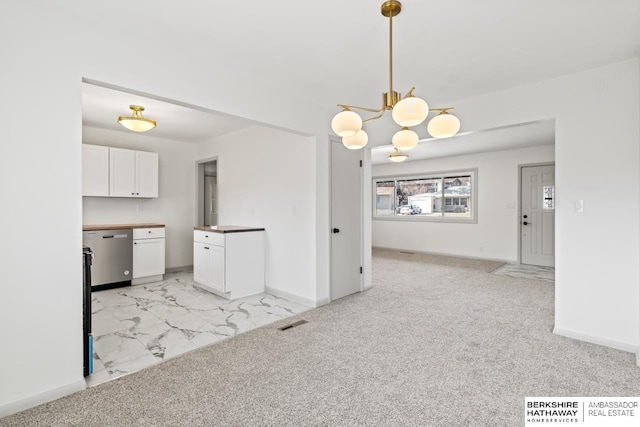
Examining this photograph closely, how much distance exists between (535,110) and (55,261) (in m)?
4.16

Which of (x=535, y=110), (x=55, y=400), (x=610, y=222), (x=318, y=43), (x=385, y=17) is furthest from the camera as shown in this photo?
(x=535, y=110)

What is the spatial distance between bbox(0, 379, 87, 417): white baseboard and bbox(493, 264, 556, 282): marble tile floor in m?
6.00

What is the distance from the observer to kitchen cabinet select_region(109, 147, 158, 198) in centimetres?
481

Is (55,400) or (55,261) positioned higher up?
(55,261)

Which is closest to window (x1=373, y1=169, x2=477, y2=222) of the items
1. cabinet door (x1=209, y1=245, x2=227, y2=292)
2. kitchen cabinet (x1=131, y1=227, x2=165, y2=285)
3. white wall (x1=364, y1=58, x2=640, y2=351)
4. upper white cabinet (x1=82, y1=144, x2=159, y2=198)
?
white wall (x1=364, y1=58, x2=640, y2=351)

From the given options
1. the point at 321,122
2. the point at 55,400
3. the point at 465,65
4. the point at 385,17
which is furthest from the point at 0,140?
the point at 465,65

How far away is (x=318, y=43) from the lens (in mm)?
2391

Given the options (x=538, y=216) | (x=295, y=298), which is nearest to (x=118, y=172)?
(x=295, y=298)

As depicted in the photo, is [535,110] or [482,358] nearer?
[482,358]

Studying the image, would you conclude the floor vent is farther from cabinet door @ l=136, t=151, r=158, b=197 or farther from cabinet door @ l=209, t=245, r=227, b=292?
cabinet door @ l=136, t=151, r=158, b=197

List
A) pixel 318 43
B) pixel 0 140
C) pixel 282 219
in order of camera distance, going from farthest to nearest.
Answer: pixel 282 219
pixel 318 43
pixel 0 140

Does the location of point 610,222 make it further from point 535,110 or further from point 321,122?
point 321,122

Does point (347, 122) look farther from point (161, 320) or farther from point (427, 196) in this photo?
point (427, 196)

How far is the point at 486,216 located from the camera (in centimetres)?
692
